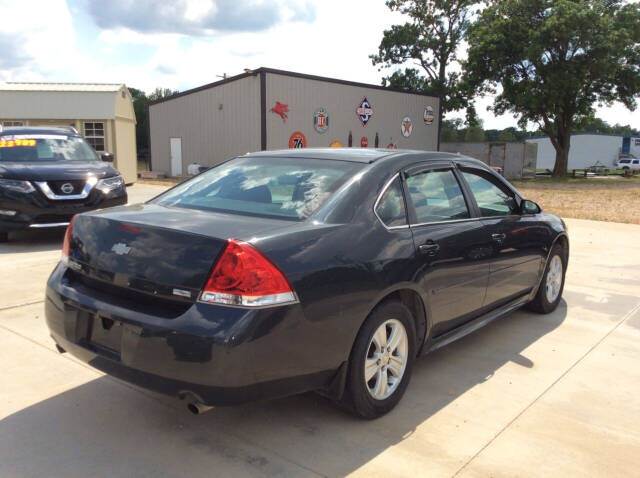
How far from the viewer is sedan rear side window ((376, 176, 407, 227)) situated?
10.5ft

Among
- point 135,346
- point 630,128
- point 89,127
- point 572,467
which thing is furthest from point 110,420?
point 630,128

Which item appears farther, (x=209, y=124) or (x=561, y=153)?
(x=561, y=153)

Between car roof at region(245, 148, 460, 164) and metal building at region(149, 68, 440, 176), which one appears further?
metal building at region(149, 68, 440, 176)

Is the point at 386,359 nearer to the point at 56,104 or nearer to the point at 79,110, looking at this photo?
the point at 79,110

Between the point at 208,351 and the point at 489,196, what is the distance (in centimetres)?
275

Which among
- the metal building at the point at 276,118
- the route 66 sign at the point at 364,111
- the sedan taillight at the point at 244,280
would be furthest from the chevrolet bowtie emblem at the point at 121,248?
the route 66 sign at the point at 364,111

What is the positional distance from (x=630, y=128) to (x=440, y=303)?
14294cm

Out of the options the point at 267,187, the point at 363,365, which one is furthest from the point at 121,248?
the point at 363,365

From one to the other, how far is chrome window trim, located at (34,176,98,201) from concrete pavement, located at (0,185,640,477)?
3.67 meters

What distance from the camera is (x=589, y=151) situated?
6862cm

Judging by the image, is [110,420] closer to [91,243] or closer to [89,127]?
[91,243]

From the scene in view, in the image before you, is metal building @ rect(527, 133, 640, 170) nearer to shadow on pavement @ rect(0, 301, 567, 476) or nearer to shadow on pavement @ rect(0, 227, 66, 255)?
shadow on pavement @ rect(0, 227, 66, 255)

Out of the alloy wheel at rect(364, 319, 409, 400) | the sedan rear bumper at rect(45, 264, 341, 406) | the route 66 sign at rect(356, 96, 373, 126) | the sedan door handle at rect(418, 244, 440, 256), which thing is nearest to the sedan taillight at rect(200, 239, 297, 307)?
the sedan rear bumper at rect(45, 264, 341, 406)

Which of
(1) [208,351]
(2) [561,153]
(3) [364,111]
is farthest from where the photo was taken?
(2) [561,153]
